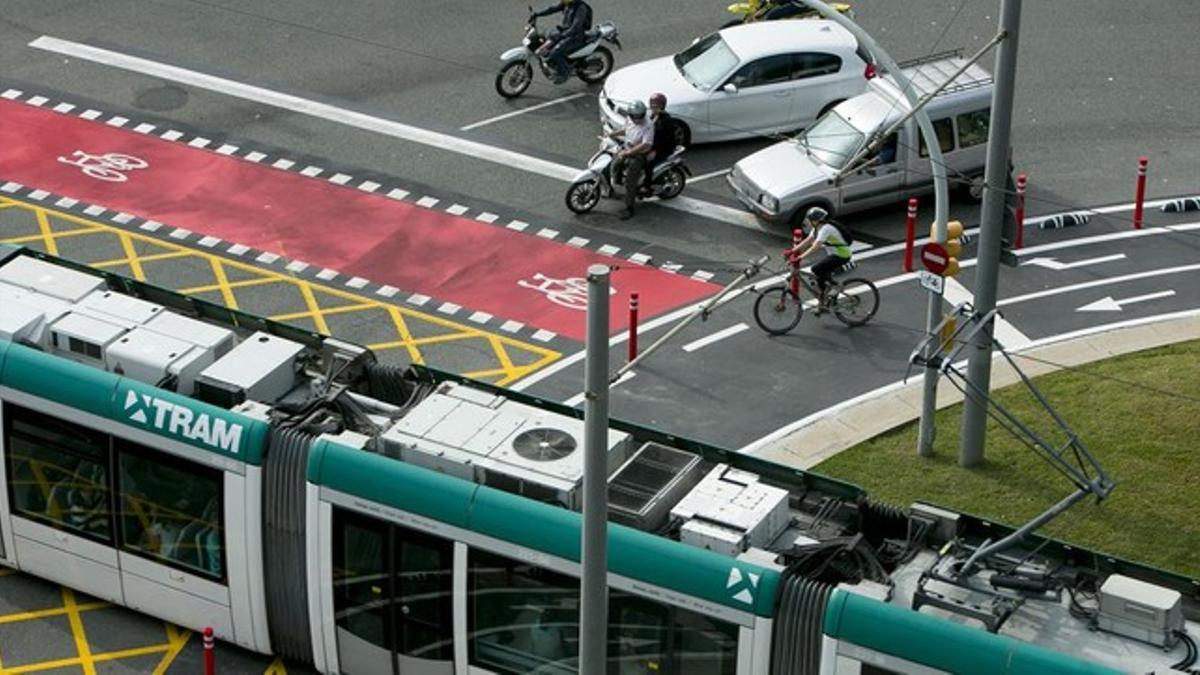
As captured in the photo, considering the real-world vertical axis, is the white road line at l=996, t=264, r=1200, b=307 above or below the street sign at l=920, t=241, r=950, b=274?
below

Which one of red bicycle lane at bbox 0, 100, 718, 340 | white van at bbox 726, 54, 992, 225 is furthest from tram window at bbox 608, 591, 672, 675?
white van at bbox 726, 54, 992, 225

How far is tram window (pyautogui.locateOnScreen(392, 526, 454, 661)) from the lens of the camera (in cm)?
1820

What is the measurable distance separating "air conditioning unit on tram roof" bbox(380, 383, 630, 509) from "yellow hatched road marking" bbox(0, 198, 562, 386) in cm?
608

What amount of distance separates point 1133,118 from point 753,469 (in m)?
15.4

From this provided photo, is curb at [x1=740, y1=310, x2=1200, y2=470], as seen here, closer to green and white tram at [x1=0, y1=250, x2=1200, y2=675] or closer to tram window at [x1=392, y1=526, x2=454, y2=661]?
green and white tram at [x1=0, y1=250, x2=1200, y2=675]

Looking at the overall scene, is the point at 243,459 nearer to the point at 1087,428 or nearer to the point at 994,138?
the point at 994,138

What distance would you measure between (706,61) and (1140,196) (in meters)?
6.83

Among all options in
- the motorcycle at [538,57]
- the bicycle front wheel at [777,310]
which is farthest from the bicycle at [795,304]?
the motorcycle at [538,57]

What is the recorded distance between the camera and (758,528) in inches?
693

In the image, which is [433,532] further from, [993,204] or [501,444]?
[993,204]

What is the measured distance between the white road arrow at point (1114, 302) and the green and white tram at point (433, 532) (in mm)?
9678

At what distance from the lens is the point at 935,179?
21.7 m

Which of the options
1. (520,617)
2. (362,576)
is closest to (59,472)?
(362,576)

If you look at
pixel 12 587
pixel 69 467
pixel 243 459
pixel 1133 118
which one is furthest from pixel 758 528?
Answer: pixel 1133 118
